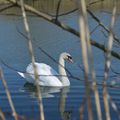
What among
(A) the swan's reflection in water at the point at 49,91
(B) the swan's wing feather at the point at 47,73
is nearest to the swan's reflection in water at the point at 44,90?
(A) the swan's reflection in water at the point at 49,91

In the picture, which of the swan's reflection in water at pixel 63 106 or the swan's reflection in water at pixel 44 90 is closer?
the swan's reflection in water at pixel 63 106

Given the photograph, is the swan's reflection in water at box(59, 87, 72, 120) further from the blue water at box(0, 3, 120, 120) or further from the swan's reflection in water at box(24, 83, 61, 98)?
the swan's reflection in water at box(24, 83, 61, 98)

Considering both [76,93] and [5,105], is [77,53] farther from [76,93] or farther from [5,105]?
[5,105]

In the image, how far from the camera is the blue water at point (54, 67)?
21.5ft

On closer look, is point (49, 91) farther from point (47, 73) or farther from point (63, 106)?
point (63, 106)

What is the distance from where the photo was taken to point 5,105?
7.00 metres

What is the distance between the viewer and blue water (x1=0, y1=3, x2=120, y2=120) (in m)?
6.55

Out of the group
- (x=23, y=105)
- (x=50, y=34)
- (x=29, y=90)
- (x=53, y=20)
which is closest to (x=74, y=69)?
(x=29, y=90)

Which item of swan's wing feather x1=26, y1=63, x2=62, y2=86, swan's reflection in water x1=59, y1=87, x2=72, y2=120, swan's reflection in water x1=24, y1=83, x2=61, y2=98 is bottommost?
swan's reflection in water x1=59, y1=87, x2=72, y2=120

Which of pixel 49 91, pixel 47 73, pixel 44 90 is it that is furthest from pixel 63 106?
pixel 47 73

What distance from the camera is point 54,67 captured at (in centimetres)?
1061

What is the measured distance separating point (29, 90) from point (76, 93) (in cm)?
100

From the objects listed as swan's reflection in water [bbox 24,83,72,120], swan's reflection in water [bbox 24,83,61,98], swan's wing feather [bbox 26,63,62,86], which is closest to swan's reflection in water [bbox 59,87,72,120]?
swan's reflection in water [bbox 24,83,72,120]

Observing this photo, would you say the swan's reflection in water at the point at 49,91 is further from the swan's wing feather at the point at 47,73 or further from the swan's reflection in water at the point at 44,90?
the swan's wing feather at the point at 47,73
